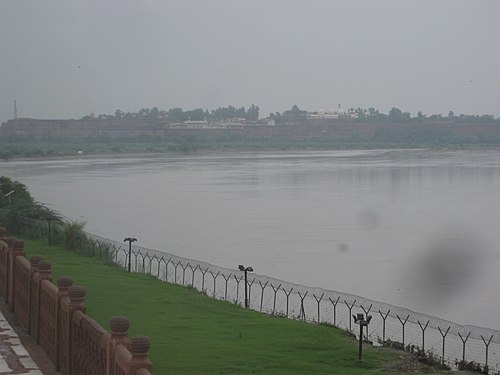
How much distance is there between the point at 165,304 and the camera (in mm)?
8195

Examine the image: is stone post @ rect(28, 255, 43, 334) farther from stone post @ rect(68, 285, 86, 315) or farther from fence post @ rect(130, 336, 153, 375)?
fence post @ rect(130, 336, 153, 375)

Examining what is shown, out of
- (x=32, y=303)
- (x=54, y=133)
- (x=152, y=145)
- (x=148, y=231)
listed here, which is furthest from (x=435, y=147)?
(x=32, y=303)

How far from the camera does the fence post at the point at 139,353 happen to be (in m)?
3.02

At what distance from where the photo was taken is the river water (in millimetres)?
11477

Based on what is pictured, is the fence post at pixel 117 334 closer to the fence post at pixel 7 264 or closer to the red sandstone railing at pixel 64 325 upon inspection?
the red sandstone railing at pixel 64 325

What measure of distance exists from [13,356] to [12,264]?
1396 mm

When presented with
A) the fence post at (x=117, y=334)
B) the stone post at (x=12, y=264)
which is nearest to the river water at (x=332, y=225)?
the stone post at (x=12, y=264)

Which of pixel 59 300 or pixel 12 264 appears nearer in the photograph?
pixel 59 300

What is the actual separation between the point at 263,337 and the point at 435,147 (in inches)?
2927

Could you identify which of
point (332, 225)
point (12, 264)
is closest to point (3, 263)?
point (12, 264)

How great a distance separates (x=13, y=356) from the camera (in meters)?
4.94

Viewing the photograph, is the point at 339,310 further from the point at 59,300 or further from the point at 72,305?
the point at 72,305

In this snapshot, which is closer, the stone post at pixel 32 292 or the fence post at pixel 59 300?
the fence post at pixel 59 300

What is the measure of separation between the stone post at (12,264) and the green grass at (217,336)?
77 centimetres
